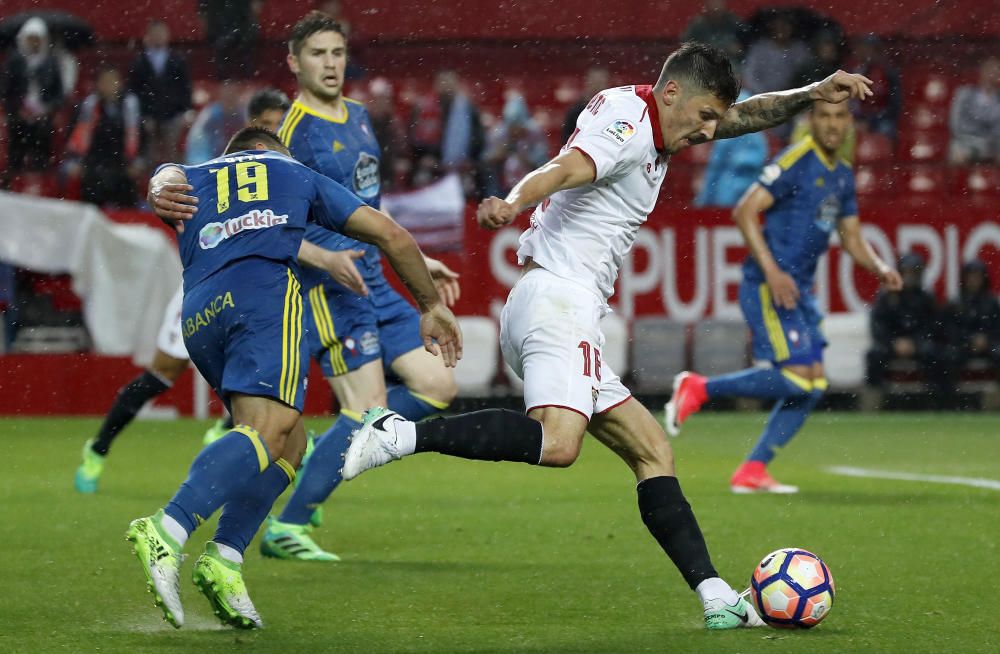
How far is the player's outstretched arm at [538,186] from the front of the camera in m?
4.95

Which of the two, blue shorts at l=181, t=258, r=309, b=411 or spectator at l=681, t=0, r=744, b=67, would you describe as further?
spectator at l=681, t=0, r=744, b=67

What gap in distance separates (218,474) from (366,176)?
273cm

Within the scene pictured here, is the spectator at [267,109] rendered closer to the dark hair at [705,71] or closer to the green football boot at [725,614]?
the dark hair at [705,71]

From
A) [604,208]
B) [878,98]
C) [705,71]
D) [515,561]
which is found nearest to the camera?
[705,71]

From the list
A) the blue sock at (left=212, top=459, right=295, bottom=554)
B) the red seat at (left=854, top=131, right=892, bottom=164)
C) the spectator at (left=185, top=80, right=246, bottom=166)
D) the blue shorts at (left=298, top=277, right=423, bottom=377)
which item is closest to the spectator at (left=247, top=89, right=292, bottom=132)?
the blue shorts at (left=298, top=277, right=423, bottom=377)

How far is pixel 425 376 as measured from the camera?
7.66 m

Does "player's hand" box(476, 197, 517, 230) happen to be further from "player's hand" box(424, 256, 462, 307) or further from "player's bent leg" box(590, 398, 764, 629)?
"player's hand" box(424, 256, 462, 307)

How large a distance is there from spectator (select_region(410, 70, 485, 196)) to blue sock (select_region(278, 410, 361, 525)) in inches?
365

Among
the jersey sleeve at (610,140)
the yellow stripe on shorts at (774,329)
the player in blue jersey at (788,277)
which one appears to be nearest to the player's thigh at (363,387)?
the jersey sleeve at (610,140)

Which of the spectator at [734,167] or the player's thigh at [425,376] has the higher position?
the spectator at [734,167]

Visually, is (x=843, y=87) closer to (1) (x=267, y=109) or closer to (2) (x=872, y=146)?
(1) (x=267, y=109)

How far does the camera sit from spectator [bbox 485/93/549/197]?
16547mm

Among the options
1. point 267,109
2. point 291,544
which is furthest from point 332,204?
point 267,109

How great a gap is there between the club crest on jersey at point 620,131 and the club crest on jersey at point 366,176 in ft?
8.00
